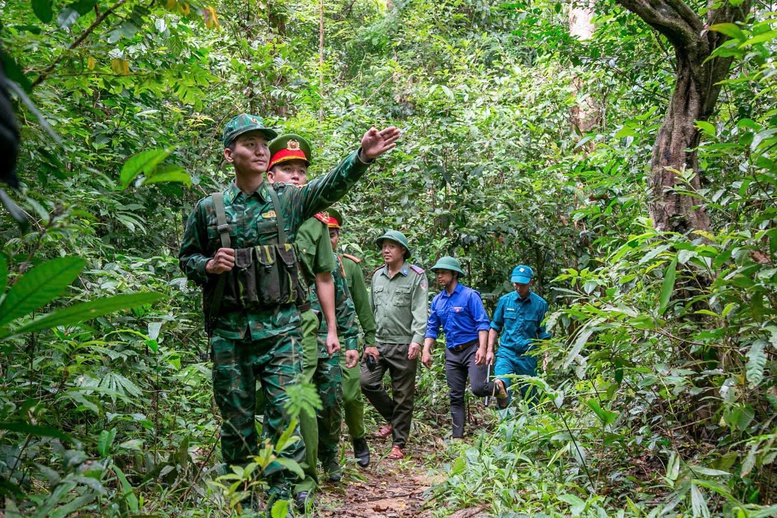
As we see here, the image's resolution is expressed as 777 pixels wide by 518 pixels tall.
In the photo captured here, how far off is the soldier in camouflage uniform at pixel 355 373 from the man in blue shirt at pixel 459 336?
1.35 m

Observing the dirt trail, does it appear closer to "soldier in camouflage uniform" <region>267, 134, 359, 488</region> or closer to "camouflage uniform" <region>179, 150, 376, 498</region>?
"soldier in camouflage uniform" <region>267, 134, 359, 488</region>

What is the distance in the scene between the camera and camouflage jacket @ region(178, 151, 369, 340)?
13.4 ft

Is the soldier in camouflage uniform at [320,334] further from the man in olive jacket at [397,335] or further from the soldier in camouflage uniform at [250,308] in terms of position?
the man in olive jacket at [397,335]

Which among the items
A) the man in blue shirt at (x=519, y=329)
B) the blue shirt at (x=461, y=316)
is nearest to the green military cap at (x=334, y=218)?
the blue shirt at (x=461, y=316)

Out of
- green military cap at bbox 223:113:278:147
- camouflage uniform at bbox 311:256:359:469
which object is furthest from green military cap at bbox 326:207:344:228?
green military cap at bbox 223:113:278:147

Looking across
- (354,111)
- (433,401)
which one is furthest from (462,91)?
(433,401)

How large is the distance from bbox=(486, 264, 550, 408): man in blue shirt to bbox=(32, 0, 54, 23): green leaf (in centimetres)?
623

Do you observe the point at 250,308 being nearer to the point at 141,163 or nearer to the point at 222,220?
the point at 222,220

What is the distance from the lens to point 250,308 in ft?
13.4

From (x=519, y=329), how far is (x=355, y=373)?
8.54ft

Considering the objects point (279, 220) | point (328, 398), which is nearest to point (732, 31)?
→ point (279, 220)

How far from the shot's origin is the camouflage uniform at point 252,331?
4.05m

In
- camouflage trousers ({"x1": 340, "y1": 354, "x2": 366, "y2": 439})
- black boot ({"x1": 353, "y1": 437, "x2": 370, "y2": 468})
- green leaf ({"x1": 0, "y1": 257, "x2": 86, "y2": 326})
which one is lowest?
black boot ({"x1": 353, "y1": 437, "x2": 370, "y2": 468})

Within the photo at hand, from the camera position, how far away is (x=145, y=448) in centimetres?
436
